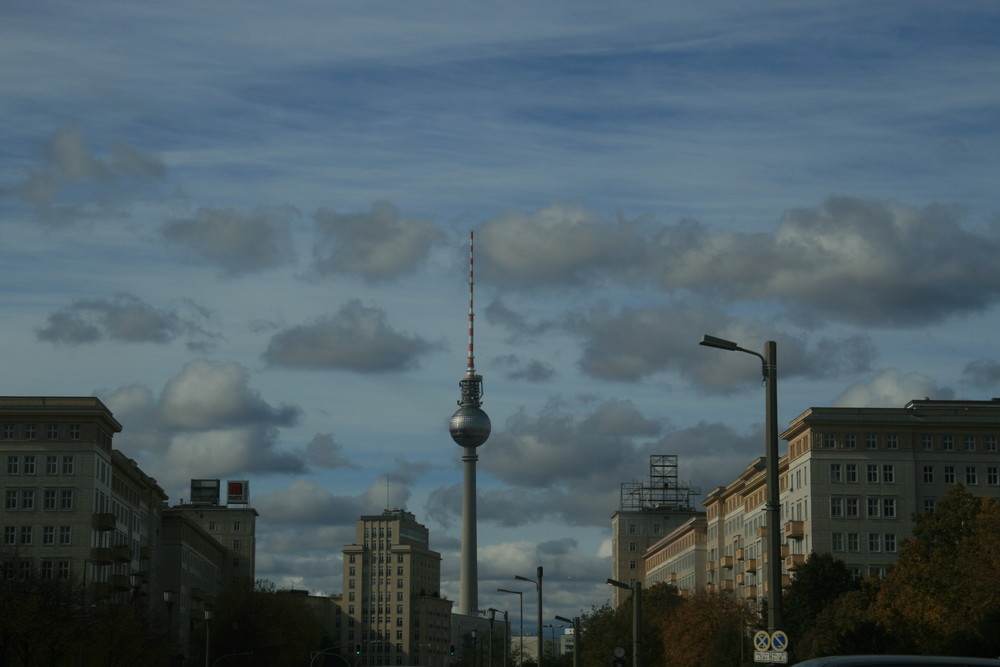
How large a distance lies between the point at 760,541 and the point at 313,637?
64500 millimetres

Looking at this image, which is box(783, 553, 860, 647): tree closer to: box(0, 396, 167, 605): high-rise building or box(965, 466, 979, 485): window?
box(965, 466, 979, 485): window

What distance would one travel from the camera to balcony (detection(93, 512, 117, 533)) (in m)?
124

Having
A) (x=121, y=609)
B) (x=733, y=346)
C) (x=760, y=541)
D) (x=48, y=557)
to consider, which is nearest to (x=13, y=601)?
(x=121, y=609)

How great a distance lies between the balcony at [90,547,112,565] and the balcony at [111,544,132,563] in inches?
37.3

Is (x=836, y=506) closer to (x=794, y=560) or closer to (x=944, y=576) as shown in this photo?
(x=794, y=560)

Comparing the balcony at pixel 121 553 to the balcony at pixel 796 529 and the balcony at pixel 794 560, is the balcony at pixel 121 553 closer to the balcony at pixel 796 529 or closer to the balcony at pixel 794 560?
the balcony at pixel 794 560

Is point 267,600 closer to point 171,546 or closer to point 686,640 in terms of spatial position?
point 171,546

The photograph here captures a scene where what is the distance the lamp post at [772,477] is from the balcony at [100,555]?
102418mm

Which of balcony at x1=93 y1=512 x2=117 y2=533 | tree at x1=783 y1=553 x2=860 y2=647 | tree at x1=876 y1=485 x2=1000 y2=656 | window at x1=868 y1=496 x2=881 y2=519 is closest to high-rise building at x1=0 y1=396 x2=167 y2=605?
balcony at x1=93 y1=512 x2=117 y2=533

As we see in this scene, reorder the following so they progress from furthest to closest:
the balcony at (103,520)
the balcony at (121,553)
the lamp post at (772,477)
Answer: the balcony at (121,553)
the balcony at (103,520)
the lamp post at (772,477)

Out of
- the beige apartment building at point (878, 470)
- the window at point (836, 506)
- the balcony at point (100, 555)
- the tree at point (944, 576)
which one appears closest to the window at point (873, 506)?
the beige apartment building at point (878, 470)

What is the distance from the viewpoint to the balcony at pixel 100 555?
123 meters

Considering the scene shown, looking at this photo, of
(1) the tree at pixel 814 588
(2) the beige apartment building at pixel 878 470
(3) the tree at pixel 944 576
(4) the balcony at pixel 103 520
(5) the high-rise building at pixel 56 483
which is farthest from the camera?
(4) the balcony at pixel 103 520

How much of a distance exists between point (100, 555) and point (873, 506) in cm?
6036
